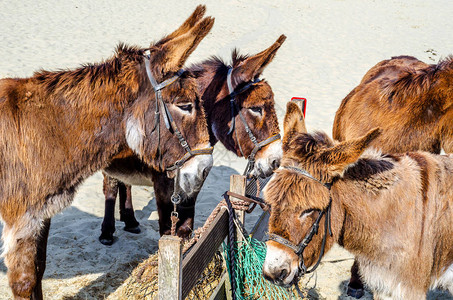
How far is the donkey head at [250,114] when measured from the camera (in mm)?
3799

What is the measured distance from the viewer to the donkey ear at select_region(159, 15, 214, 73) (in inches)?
105

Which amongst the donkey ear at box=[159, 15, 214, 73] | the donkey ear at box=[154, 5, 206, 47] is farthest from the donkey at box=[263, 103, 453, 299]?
the donkey ear at box=[154, 5, 206, 47]

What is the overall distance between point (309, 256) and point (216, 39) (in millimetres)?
13908

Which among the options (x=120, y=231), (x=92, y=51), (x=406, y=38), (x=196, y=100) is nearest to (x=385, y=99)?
(x=196, y=100)

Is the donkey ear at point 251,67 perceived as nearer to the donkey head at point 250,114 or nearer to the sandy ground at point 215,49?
the donkey head at point 250,114

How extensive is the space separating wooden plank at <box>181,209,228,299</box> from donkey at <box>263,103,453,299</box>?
1.44ft

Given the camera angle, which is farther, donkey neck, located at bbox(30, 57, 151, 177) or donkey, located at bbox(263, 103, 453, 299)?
donkey neck, located at bbox(30, 57, 151, 177)

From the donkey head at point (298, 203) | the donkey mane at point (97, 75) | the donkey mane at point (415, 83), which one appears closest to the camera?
the donkey head at point (298, 203)

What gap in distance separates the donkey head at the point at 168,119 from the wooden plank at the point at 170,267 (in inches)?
35.6

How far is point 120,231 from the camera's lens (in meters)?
5.07

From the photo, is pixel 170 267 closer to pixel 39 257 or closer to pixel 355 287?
pixel 39 257

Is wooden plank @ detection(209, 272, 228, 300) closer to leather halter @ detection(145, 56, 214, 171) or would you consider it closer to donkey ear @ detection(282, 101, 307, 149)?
leather halter @ detection(145, 56, 214, 171)

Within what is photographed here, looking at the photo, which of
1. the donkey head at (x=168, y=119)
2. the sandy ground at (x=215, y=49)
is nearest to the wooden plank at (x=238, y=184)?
the donkey head at (x=168, y=119)

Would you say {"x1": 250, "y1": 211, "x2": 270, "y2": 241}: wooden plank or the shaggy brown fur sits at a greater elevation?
the shaggy brown fur
